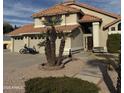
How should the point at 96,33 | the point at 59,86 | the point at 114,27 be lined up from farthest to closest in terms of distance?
1. the point at 96,33
2. the point at 114,27
3. the point at 59,86

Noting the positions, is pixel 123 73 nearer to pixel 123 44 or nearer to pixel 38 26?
pixel 123 44

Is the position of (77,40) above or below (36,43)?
above

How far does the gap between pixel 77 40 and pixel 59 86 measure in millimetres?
22325

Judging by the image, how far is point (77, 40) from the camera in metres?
26.2

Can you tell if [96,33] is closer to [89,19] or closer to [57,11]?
[89,19]

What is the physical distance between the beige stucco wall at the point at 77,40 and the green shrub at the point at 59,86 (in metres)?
19.9

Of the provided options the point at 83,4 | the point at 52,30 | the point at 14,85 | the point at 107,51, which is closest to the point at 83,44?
the point at 107,51

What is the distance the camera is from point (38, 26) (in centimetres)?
2980

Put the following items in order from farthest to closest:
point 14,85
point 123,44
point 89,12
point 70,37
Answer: point 89,12 → point 70,37 → point 14,85 → point 123,44

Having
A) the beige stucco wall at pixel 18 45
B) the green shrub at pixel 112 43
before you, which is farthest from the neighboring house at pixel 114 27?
the beige stucco wall at pixel 18 45

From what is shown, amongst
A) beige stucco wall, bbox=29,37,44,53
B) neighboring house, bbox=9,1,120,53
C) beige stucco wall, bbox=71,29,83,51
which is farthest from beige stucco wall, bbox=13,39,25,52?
beige stucco wall, bbox=71,29,83,51

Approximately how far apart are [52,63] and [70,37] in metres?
10.7

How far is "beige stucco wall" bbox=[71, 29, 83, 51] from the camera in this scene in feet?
81.6

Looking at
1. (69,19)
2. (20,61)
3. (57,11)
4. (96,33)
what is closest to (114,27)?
(96,33)
